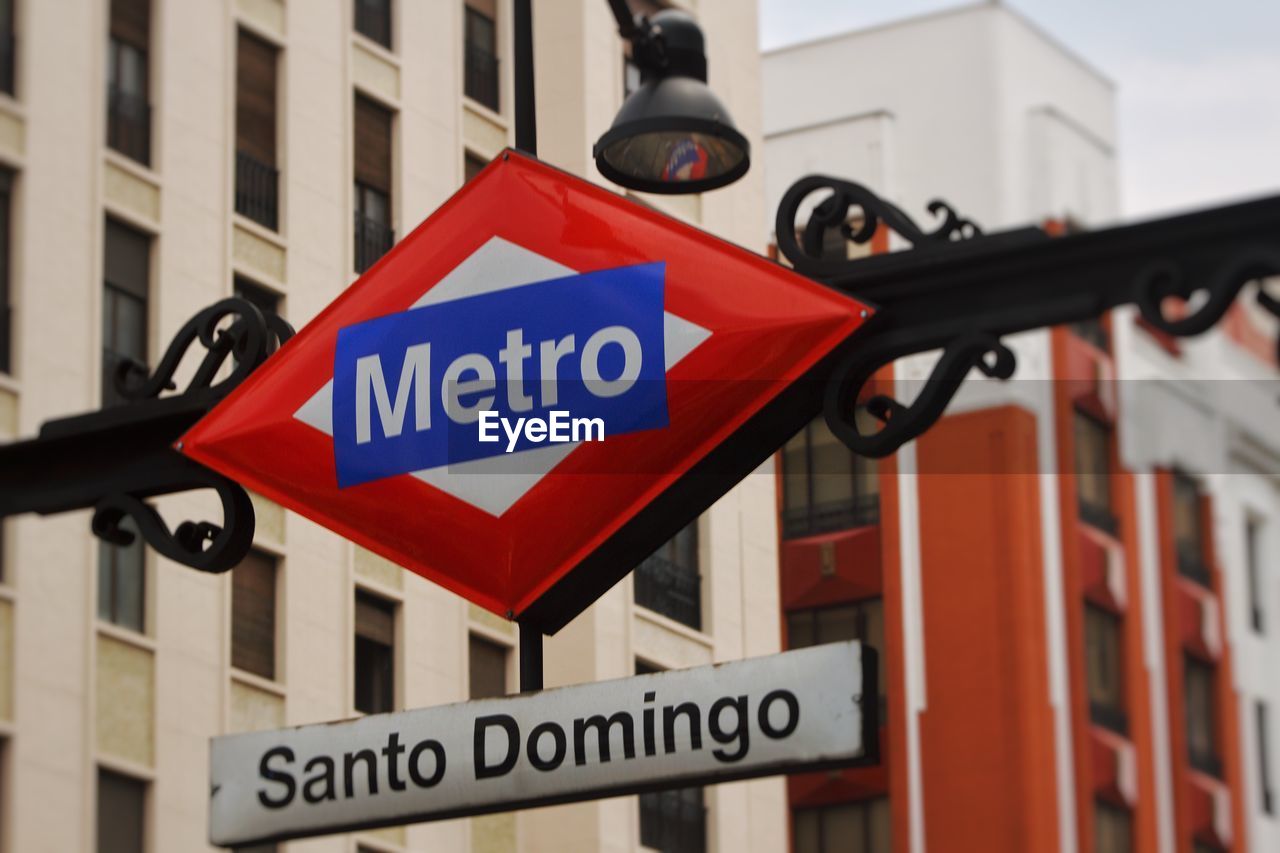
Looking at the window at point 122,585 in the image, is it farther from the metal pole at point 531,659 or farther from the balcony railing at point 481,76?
the metal pole at point 531,659

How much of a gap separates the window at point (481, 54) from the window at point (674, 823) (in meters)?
7.17

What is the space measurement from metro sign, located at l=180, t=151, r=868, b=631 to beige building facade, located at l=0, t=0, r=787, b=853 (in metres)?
15.1

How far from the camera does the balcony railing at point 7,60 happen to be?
899 inches

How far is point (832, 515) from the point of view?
28.9 metres

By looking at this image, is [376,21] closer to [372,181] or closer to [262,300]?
[372,181]

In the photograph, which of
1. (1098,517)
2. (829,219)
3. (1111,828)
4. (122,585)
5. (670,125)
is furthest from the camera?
(1098,517)

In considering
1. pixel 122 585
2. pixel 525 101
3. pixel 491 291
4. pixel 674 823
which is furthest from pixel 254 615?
pixel 491 291

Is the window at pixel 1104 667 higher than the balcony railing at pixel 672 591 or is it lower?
higher

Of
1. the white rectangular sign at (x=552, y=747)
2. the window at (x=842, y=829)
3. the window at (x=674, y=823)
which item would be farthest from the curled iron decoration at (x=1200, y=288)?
the window at (x=842, y=829)

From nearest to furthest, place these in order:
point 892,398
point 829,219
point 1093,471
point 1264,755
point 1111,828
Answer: point 892,398 < point 829,219 < point 1111,828 < point 1093,471 < point 1264,755

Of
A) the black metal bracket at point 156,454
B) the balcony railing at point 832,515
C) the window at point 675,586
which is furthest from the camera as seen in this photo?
the balcony railing at point 832,515

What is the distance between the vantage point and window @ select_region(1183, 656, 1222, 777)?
4334 centimetres

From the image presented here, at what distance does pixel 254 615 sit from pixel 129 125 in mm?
4278

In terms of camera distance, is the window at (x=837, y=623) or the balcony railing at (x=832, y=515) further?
the window at (x=837, y=623)
